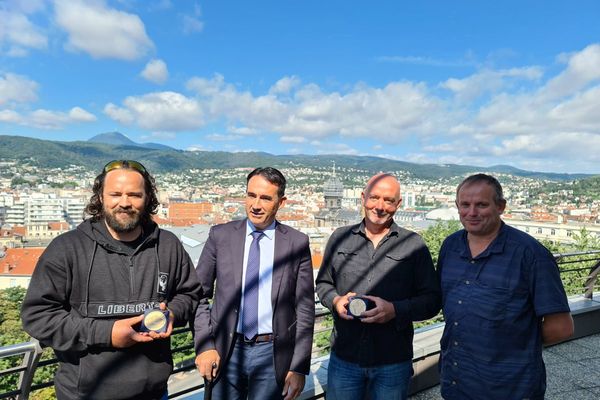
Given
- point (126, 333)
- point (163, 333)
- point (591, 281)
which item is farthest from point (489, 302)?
point (591, 281)

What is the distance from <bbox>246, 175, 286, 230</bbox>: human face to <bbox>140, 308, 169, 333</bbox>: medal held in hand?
2.17 ft

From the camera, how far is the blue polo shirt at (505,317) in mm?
1803

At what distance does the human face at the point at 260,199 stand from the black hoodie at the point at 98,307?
0.45m

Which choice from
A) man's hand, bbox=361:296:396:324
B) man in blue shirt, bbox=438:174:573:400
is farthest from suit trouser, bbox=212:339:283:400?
man in blue shirt, bbox=438:174:573:400

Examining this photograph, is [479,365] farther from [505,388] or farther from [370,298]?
[370,298]

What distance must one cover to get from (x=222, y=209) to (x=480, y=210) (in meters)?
100

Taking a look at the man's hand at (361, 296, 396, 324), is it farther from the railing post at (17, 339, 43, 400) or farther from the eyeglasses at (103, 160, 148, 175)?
the railing post at (17, 339, 43, 400)

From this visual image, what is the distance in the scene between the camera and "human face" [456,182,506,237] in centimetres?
195

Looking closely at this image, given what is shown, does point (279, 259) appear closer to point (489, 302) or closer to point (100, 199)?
point (100, 199)

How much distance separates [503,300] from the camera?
6.01 feet

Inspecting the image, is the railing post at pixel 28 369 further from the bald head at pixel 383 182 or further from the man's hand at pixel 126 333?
the bald head at pixel 383 182

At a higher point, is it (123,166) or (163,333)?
(123,166)

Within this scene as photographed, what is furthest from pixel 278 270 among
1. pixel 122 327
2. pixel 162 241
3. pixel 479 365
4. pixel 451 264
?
pixel 479 365

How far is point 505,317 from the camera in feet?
5.99
